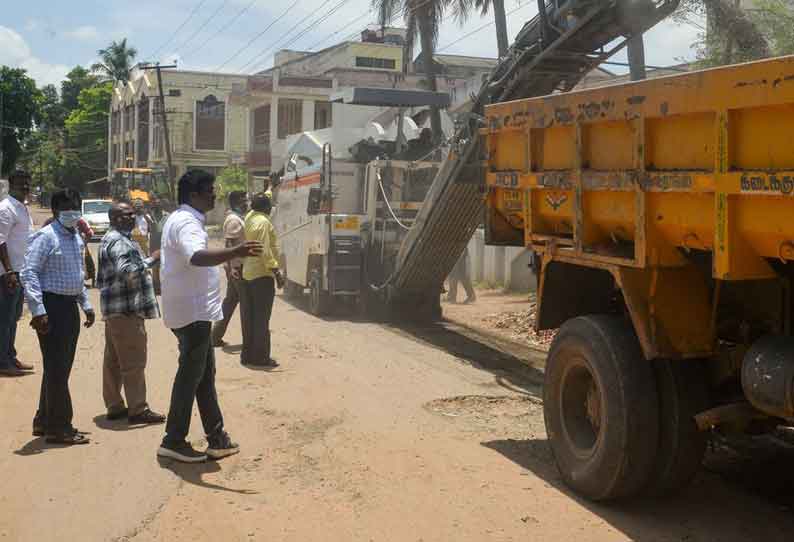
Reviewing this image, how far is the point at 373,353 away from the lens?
10875mm

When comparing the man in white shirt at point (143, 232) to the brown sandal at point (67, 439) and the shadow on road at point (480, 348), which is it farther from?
the brown sandal at point (67, 439)

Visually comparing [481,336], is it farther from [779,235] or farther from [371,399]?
[779,235]

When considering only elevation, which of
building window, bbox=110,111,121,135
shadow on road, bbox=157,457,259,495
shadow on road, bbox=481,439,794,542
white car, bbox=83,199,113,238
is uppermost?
building window, bbox=110,111,121,135

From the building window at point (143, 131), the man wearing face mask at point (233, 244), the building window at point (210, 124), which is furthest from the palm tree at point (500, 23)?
the building window at point (143, 131)

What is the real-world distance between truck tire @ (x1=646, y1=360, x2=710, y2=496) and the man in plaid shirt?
3836 millimetres

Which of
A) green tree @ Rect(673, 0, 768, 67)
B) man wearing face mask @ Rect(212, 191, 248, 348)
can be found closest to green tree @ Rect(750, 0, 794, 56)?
green tree @ Rect(673, 0, 768, 67)

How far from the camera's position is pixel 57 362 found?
261 inches

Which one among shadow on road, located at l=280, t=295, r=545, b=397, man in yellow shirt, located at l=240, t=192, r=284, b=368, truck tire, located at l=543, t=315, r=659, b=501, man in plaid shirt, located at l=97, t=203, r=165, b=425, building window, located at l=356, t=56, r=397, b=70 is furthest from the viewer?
building window, located at l=356, t=56, r=397, b=70

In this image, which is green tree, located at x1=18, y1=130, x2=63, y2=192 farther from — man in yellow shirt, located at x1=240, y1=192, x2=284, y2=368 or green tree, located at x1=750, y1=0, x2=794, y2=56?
man in yellow shirt, located at x1=240, y1=192, x2=284, y2=368

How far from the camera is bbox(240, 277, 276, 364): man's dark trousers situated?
9.89m

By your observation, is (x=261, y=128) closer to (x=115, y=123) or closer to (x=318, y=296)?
(x=115, y=123)

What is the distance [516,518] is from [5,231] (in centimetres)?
599

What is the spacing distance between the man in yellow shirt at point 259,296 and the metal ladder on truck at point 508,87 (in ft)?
7.88

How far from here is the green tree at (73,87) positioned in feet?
292
